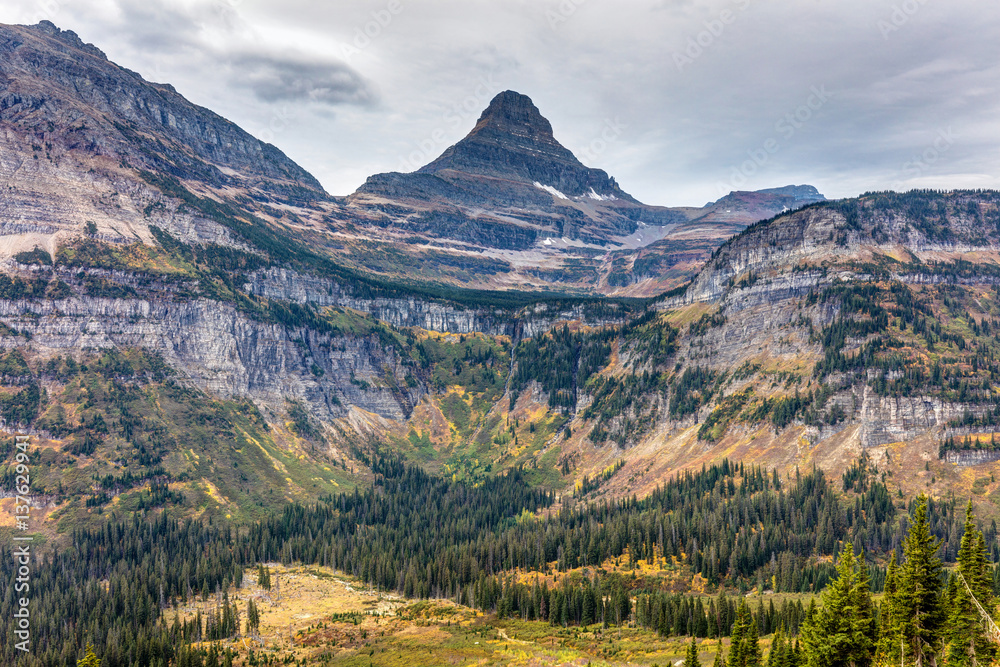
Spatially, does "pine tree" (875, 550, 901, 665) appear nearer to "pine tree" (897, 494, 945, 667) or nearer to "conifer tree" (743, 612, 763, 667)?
"pine tree" (897, 494, 945, 667)

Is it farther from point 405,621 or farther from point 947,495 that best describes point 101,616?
point 947,495

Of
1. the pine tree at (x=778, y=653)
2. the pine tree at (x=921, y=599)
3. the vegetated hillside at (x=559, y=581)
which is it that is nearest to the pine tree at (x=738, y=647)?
the pine tree at (x=778, y=653)

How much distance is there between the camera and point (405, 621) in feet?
512

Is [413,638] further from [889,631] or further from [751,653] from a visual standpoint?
[889,631]

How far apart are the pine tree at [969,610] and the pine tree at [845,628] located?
8.86m

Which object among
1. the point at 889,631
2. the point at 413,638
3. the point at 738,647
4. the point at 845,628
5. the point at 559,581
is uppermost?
the point at 889,631

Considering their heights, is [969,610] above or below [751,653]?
above

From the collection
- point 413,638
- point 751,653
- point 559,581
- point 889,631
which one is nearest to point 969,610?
point 889,631

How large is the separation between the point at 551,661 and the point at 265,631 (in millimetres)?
69672

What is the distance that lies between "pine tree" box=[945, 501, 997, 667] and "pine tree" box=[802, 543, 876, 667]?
8858 mm

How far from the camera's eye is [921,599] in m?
63.3

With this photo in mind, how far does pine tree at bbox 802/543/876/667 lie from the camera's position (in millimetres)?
69750

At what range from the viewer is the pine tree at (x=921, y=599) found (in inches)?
2490

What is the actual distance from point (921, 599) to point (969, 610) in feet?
12.2
